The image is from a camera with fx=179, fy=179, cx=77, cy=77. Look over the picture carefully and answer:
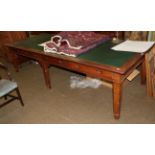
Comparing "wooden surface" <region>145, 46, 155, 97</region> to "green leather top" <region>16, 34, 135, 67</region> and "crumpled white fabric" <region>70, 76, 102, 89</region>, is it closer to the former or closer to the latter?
"green leather top" <region>16, 34, 135, 67</region>

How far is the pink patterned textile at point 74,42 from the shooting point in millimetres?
2397

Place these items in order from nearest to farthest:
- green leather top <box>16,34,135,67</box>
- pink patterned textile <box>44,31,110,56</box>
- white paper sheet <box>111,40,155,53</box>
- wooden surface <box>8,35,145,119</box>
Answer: wooden surface <box>8,35,145,119</box> → green leather top <box>16,34,135,67</box> → white paper sheet <box>111,40,155,53</box> → pink patterned textile <box>44,31,110,56</box>

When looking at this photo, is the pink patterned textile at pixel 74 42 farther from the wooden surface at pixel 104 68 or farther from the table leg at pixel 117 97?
the table leg at pixel 117 97

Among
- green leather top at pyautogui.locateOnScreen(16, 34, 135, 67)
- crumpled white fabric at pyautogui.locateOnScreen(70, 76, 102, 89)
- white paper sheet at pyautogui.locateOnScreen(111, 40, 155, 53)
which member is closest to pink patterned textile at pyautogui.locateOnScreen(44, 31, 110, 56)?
green leather top at pyautogui.locateOnScreen(16, 34, 135, 67)

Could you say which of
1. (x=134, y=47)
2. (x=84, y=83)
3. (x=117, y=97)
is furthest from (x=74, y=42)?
(x=117, y=97)

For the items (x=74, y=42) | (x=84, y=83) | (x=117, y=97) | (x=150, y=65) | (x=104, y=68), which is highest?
(x=74, y=42)

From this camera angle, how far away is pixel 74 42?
2.60m

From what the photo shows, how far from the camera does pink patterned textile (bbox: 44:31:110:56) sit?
240cm

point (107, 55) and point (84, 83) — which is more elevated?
point (107, 55)

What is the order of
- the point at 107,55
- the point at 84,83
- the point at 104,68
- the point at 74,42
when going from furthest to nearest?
the point at 84,83 → the point at 74,42 → the point at 107,55 → the point at 104,68

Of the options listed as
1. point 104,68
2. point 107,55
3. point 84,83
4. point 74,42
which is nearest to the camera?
point 104,68

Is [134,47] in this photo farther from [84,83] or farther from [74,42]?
[84,83]

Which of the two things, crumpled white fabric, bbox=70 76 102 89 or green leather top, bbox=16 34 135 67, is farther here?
crumpled white fabric, bbox=70 76 102 89
